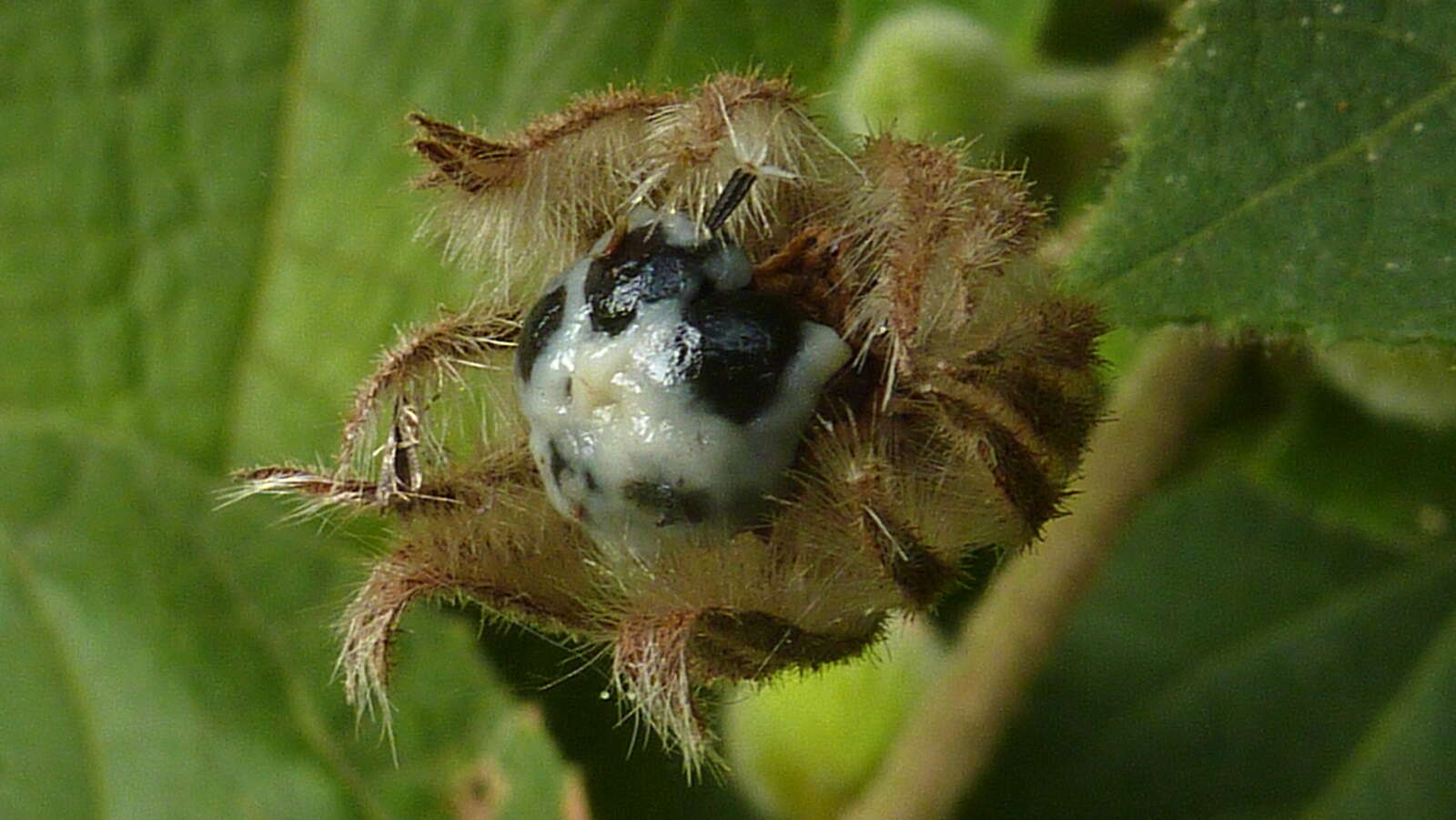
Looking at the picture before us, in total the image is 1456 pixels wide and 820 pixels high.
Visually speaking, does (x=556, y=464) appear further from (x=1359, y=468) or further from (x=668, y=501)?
(x=1359, y=468)

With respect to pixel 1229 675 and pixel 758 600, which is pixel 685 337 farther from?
pixel 1229 675

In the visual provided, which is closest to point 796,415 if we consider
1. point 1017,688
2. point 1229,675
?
point 1017,688

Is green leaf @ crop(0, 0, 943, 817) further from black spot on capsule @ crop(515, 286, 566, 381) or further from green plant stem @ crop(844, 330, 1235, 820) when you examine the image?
black spot on capsule @ crop(515, 286, 566, 381)

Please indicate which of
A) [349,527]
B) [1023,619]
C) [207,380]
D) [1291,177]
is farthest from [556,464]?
[207,380]

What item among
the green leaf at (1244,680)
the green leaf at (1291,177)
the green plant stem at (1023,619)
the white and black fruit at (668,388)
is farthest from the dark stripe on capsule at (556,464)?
the green leaf at (1244,680)

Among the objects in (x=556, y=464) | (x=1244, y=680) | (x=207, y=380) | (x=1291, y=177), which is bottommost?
(x=207, y=380)

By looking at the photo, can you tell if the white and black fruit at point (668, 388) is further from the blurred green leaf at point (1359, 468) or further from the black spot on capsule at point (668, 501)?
the blurred green leaf at point (1359, 468)
